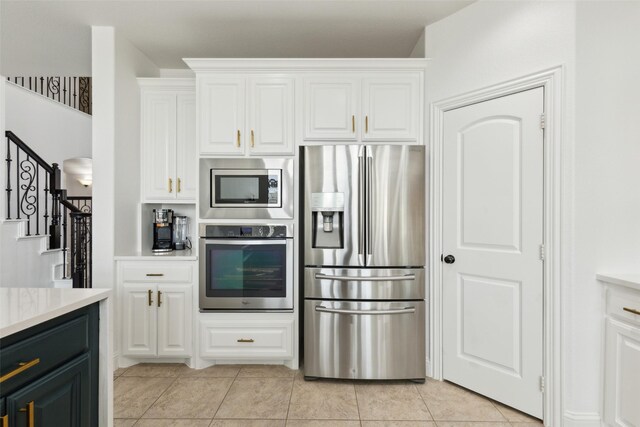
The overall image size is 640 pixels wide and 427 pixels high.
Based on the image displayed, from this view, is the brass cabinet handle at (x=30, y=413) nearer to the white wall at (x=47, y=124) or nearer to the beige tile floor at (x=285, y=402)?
the beige tile floor at (x=285, y=402)

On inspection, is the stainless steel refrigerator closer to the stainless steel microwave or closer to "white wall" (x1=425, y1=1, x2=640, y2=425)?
the stainless steel microwave

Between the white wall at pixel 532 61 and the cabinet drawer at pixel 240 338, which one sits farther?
the cabinet drawer at pixel 240 338

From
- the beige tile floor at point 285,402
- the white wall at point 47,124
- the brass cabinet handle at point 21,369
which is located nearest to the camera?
the brass cabinet handle at point 21,369

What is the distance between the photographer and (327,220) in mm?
2723

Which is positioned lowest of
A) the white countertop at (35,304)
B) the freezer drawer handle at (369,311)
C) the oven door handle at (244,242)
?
the freezer drawer handle at (369,311)

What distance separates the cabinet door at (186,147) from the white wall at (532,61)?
2106mm

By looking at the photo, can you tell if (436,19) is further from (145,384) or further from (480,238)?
(145,384)

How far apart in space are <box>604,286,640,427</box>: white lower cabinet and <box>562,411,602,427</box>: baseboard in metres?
0.06

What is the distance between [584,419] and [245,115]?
3005 millimetres

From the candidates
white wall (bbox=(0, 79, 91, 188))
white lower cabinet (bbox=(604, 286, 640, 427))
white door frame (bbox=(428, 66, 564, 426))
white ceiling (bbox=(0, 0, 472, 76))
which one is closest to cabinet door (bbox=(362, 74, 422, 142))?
white ceiling (bbox=(0, 0, 472, 76))

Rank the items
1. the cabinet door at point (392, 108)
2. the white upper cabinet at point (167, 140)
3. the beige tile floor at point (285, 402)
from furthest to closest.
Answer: the white upper cabinet at point (167, 140), the cabinet door at point (392, 108), the beige tile floor at point (285, 402)

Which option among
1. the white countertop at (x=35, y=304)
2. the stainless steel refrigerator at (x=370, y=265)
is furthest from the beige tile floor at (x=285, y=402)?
the white countertop at (x=35, y=304)

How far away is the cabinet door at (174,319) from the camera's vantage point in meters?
2.96

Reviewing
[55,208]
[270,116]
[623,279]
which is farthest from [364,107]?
[55,208]
